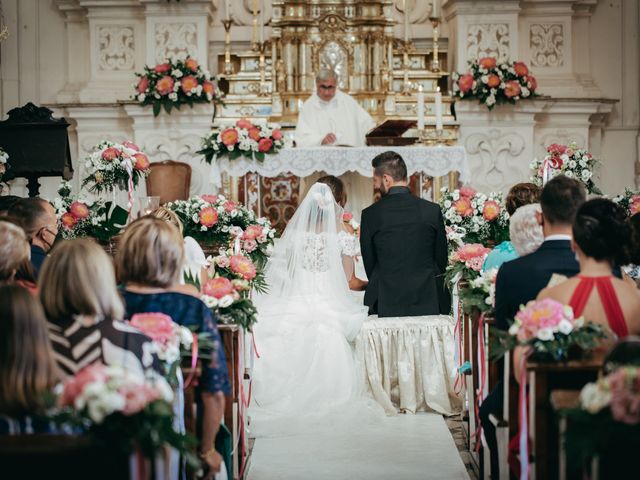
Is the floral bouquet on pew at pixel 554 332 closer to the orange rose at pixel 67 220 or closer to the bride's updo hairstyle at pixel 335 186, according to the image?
the bride's updo hairstyle at pixel 335 186

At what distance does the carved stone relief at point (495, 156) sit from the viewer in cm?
1294

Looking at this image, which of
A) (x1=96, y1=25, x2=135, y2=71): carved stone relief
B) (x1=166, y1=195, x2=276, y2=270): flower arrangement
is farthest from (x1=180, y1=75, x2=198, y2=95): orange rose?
(x1=166, y1=195, x2=276, y2=270): flower arrangement

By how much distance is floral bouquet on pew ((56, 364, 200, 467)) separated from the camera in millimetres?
3332

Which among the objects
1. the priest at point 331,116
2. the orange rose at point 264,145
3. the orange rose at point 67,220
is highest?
the priest at point 331,116

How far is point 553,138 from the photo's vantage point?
1325cm

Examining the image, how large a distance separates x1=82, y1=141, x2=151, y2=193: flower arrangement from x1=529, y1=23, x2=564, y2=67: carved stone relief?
6380mm

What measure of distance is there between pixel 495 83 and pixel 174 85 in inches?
141

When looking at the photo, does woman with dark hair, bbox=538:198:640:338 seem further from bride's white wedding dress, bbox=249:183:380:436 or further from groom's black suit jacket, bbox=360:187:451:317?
groom's black suit jacket, bbox=360:187:451:317

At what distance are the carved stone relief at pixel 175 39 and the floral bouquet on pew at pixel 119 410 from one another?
10088 millimetres

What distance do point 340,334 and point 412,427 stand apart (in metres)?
0.85

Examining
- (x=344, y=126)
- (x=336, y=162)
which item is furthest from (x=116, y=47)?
(x=336, y=162)

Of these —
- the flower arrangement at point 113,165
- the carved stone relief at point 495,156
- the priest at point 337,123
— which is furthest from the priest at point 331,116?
the flower arrangement at point 113,165

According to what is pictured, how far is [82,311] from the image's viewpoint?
12.6 feet

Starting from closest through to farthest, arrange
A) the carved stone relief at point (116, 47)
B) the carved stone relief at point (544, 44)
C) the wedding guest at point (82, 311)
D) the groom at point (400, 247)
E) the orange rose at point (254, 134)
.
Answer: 1. the wedding guest at point (82, 311)
2. the groom at point (400, 247)
3. the orange rose at point (254, 134)
4. the carved stone relief at point (116, 47)
5. the carved stone relief at point (544, 44)
